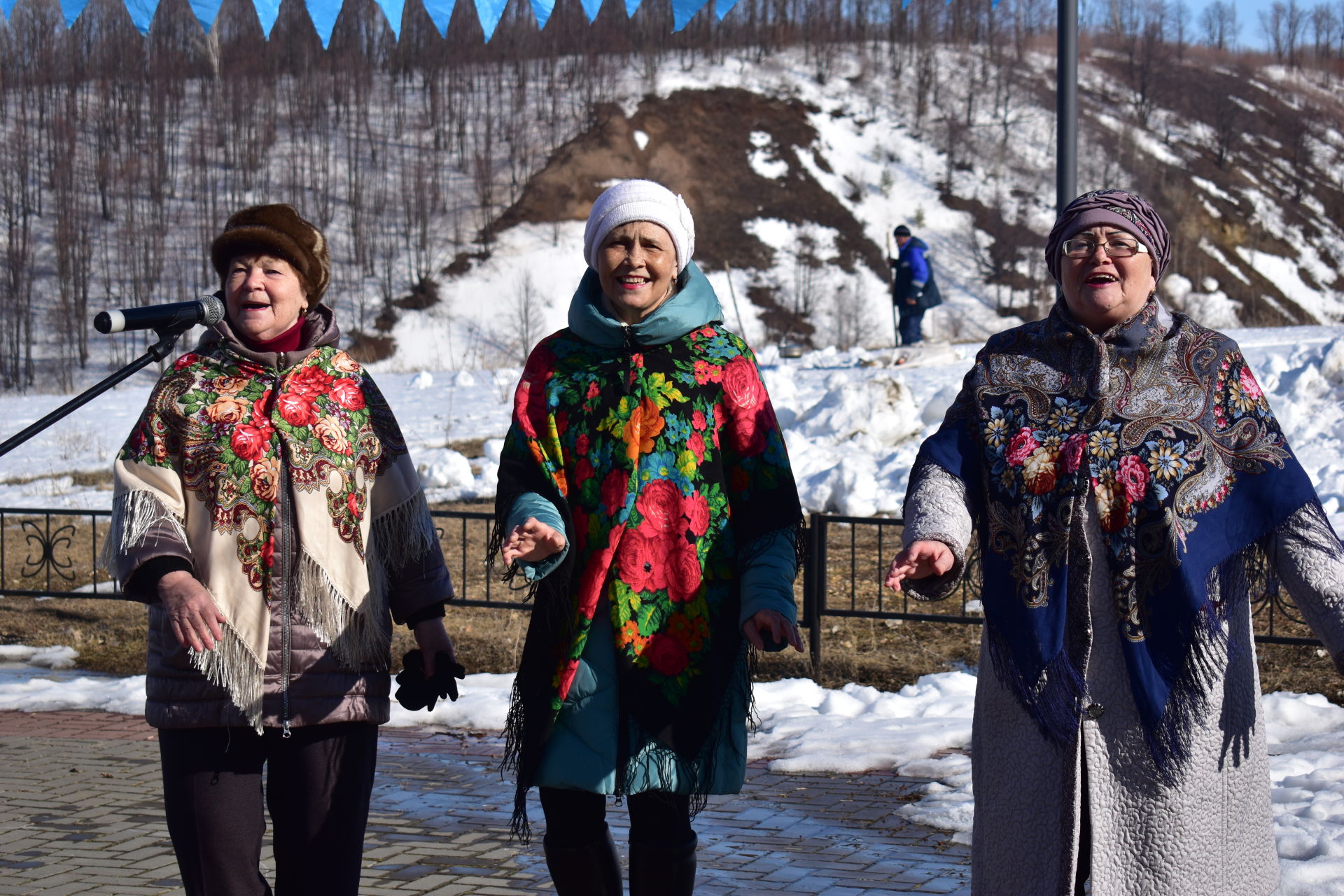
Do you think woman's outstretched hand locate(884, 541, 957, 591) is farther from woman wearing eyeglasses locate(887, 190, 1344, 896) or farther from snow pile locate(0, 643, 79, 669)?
snow pile locate(0, 643, 79, 669)

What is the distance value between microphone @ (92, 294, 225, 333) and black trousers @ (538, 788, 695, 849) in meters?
1.31

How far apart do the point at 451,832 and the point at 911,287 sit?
1557cm

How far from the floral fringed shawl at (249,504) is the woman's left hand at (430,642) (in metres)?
0.14

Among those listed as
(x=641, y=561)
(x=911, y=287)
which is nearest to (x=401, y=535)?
(x=641, y=561)

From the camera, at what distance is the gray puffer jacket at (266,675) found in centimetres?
287

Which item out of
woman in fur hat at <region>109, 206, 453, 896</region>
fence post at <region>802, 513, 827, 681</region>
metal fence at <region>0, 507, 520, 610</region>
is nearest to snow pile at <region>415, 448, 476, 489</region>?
metal fence at <region>0, 507, 520, 610</region>

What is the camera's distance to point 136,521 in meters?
2.90

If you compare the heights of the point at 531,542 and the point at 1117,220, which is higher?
the point at 1117,220

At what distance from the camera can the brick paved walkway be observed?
4145 mm

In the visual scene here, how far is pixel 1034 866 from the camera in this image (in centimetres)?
267

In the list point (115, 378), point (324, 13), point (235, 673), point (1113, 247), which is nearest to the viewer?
point (1113, 247)

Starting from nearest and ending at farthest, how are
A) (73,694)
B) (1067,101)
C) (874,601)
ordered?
(1067,101)
(73,694)
(874,601)

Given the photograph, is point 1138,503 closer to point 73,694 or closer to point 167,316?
point 167,316

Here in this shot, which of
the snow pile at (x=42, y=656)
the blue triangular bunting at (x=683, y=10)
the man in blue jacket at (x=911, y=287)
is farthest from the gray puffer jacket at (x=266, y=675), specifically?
the man in blue jacket at (x=911, y=287)
